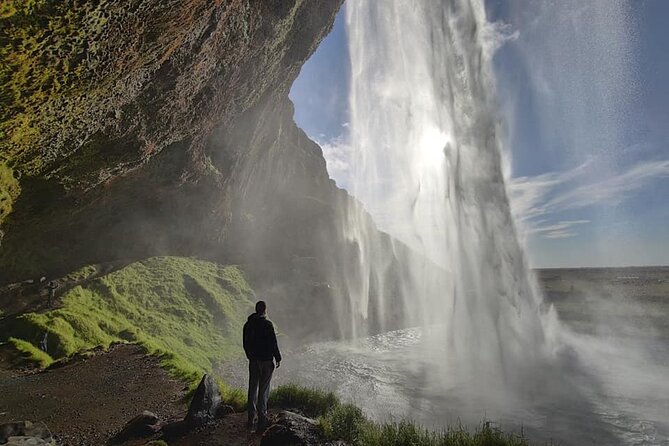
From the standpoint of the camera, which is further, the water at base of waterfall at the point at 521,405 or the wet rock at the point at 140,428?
the water at base of waterfall at the point at 521,405

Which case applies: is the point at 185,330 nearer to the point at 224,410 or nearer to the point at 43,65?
the point at 224,410

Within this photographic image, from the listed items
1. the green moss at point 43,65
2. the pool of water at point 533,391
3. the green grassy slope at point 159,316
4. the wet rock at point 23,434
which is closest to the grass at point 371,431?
the pool of water at point 533,391

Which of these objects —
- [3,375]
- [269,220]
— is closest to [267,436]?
[3,375]

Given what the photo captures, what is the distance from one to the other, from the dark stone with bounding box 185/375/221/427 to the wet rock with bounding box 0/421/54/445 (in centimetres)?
257

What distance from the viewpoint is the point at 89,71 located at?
8.50 meters

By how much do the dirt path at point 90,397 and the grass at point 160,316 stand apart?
3.84 ft

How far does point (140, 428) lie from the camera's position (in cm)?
829

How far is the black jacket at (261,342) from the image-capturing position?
7492 mm

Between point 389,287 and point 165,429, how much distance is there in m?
56.8

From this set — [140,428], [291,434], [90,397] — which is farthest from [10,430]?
[90,397]

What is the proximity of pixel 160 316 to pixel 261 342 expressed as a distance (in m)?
31.6

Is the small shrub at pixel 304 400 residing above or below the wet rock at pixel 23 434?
below

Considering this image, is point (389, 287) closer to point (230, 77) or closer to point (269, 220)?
point (269, 220)

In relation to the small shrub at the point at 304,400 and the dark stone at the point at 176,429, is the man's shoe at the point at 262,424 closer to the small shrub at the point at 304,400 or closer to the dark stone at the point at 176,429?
the dark stone at the point at 176,429
